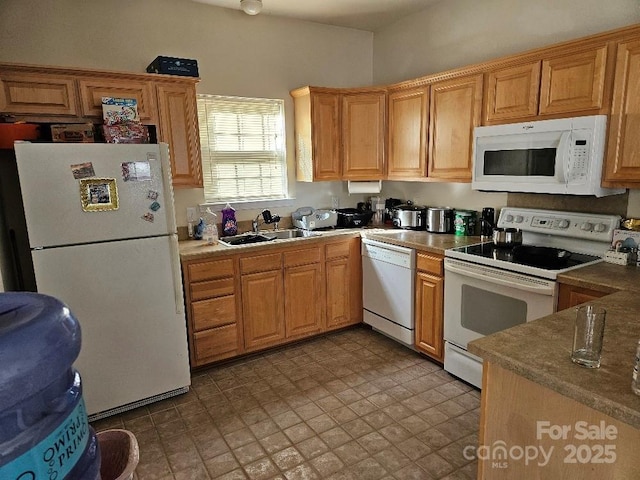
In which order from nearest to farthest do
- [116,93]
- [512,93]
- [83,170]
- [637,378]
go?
[637,378], [83,170], [512,93], [116,93]

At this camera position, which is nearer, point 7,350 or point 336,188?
point 7,350

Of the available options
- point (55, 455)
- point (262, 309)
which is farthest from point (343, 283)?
point (55, 455)

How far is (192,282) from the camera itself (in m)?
2.90

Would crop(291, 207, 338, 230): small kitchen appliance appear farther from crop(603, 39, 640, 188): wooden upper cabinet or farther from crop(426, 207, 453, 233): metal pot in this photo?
crop(603, 39, 640, 188): wooden upper cabinet

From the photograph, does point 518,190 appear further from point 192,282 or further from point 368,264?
point 192,282

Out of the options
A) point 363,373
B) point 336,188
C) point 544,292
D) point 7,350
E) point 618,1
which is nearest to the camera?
point 7,350

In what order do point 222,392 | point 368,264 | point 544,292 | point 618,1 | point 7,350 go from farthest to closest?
point 368,264, point 222,392, point 618,1, point 544,292, point 7,350

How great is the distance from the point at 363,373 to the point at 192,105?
2.34m

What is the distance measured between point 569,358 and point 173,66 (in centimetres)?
293

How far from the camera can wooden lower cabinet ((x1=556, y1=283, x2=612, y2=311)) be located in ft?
6.71

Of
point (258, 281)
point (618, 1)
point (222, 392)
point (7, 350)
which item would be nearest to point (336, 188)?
point (258, 281)

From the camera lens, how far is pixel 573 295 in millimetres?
2125

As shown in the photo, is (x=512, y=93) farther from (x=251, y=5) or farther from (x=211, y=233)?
(x=211, y=233)

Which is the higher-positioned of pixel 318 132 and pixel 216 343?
pixel 318 132
